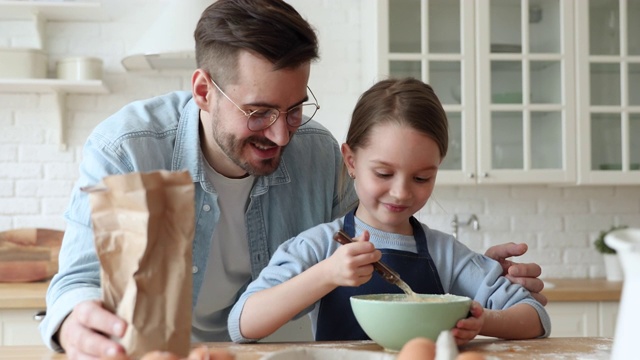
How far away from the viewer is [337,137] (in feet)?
13.7

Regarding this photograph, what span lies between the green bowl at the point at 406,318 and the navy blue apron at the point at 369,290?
330mm

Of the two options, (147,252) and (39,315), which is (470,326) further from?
(39,315)

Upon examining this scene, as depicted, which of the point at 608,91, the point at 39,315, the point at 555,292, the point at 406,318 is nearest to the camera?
the point at 406,318

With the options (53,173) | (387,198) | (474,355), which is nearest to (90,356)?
(474,355)

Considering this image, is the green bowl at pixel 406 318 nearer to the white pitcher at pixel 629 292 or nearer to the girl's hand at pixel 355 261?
the girl's hand at pixel 355 261

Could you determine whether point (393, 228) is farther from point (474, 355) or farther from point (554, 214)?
point (554, 214)

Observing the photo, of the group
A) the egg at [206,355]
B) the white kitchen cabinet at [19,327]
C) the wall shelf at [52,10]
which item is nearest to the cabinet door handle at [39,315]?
the white kitchen cabinet at [19,327]

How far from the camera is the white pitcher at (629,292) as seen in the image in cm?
88

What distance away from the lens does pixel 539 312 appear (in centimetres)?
162

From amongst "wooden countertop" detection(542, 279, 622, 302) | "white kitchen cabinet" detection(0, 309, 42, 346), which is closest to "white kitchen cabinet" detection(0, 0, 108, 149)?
"white kitchen cabinet" detection(0, 309, 42, 346)

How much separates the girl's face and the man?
213mm

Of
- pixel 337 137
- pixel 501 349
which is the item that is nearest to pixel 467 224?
pixel 337 137

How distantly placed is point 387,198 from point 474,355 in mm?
837

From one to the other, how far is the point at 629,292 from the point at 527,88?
128 inches
